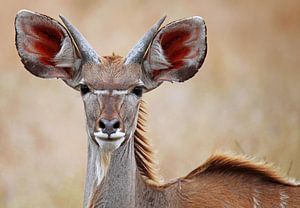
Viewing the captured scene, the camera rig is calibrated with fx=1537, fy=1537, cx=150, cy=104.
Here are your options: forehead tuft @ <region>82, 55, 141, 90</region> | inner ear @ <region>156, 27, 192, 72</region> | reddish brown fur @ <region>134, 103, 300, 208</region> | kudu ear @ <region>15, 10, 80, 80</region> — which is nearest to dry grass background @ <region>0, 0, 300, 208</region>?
reddish brown fur @ <region>134, 103, 300, 208</region>

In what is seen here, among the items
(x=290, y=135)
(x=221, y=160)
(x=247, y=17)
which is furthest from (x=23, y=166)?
(x=221, y=160)

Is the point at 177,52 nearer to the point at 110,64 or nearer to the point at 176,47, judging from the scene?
the point at 176,47

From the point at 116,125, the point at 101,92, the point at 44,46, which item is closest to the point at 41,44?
the point at 44,46

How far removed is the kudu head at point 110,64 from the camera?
25.1 feet

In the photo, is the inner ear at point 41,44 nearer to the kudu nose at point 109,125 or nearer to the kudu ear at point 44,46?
the kudu ear at point 44,46

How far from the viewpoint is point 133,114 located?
776 cm

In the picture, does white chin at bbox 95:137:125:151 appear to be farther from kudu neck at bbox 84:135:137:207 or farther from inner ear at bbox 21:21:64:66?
inner ear at bbox 21:21:64:66

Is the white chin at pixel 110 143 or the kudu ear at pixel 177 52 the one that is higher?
the kudu ear at pixel 177 52

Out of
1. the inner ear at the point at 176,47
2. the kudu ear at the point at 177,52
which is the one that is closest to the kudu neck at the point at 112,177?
the kudu ear at the point at 177,52

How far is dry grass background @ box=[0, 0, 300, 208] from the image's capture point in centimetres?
1327

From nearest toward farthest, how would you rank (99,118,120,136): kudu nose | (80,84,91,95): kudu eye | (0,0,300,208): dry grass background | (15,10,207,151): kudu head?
1. (99,118,120,136): kudu nose
2. (15,10,207,151): kudu head
3. (80,84,91,95): kudu eye
4. (0,0,300,208): dry grass background

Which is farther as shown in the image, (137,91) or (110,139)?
(137,91)

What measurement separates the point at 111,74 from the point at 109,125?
37cm

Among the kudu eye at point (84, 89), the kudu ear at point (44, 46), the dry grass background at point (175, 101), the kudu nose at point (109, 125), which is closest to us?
the kudu nose at point (109, 125)
